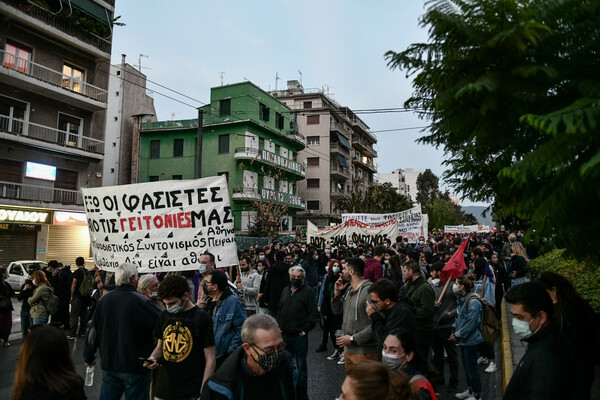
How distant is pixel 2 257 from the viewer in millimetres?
19500

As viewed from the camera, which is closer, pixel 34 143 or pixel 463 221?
pixel 34 143

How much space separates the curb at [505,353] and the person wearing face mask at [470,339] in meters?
0.38

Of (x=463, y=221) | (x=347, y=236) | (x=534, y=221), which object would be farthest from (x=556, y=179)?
(x=463, y=221)

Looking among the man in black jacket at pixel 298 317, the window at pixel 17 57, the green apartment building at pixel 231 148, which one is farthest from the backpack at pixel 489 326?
the green apartment building at pixel 231 148

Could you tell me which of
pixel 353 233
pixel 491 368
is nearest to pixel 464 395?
pixel 491 368

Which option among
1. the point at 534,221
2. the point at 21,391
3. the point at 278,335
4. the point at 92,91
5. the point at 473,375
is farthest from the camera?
the point at 92,91

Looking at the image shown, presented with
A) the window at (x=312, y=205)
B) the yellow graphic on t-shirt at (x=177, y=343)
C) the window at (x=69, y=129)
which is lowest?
the yellow graphic on t-shirt at (x=177, y=343)

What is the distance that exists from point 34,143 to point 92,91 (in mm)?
4669

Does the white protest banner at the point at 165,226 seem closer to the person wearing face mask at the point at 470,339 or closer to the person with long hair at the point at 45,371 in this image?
the person wearing face mask at the point at 470,339

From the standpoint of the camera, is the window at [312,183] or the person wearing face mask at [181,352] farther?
the window at [312,183]

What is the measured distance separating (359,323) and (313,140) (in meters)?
43.2

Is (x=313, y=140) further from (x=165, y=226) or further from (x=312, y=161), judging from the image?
(x=165, y=226)

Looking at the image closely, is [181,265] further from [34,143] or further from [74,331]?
[34,143]

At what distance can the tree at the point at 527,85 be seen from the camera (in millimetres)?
1527
